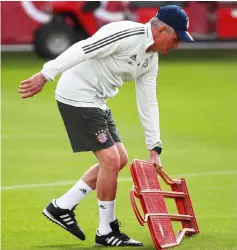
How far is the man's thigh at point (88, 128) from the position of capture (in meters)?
9.34

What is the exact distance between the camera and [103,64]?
929cm

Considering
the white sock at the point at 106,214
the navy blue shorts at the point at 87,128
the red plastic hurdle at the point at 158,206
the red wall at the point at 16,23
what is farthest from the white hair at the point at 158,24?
the red wall at the point at 16,23

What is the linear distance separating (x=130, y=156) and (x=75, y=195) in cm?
473

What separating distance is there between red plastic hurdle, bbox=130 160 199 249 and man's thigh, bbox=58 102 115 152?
38cm

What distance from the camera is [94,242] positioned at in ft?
32.0

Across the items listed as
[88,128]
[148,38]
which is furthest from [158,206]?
[148,38]

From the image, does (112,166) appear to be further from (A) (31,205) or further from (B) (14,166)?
(B) (14,166)

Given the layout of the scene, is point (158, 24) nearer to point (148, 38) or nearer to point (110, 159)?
point (148, 38)

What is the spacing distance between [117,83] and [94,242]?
1.44m

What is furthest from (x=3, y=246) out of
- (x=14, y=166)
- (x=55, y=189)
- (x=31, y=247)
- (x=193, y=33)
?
(x=193, y=33)

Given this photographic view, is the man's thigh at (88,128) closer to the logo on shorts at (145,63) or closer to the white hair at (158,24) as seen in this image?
the logo on shorts at (145,63)

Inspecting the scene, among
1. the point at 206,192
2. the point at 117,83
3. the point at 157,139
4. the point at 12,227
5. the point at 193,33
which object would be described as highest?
the point at 117,83

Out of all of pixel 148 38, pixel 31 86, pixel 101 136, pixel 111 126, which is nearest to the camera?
pixel 31 86

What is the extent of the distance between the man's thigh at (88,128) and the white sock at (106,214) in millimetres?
505
